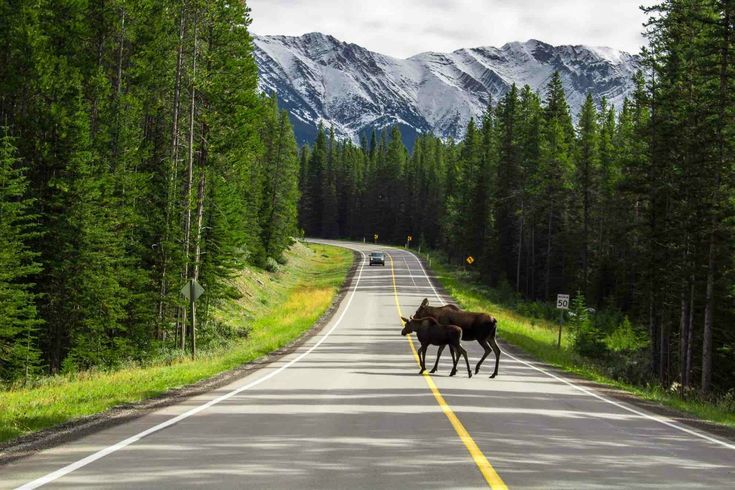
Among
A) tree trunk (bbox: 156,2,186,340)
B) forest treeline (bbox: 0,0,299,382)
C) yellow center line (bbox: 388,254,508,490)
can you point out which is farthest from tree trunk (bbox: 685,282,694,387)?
tree trunk (bbox: 156,2,186,340)

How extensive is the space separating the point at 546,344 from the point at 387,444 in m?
31.6

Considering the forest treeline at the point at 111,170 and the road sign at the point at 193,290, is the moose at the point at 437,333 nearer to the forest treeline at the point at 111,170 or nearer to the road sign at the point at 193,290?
the road sign at the point at 193,290

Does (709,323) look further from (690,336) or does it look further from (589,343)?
(589,343)

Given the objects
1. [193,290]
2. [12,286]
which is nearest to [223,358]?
[193,290]

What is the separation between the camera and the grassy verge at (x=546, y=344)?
757 inches

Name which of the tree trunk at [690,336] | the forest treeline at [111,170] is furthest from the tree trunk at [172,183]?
the tree trunk at [690,336]

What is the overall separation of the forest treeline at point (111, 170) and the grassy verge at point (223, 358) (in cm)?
379

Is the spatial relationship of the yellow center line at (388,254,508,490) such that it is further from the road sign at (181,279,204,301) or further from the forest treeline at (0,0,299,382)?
the forest treeline at (0,0,299,382)

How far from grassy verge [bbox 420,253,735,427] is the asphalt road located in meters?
2.92

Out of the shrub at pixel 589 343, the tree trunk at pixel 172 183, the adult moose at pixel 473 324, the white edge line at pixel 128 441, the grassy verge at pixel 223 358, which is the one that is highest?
the tree trunk at pixel 172 183

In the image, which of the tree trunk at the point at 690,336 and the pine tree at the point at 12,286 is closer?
the pine tree at the point at 12,286

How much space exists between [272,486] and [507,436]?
452cm

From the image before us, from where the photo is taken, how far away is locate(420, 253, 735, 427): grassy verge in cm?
1922

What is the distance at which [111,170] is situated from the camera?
31.0 metres
